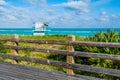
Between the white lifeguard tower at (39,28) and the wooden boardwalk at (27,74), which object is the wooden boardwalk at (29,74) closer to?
the wooden boardwalk at (27,74)

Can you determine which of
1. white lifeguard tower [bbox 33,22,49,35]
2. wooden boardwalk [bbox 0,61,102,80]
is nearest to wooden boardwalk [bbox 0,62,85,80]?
wooden boardwalk [bbox 0,61,102,80]

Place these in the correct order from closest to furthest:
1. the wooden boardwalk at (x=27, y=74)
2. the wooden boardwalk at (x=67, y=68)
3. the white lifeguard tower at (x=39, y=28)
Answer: the wooden boardwalk at (x=67, y=68), the wooden boardwalk at (x=27, y=74), the white lifeguard tower at (x=39, y=28)

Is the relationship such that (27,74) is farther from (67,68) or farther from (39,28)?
(39,28)

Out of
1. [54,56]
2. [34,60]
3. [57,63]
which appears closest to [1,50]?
[54,56]

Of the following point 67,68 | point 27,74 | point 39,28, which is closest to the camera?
point 27,74

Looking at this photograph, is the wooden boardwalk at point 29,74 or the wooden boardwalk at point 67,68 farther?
the wooden boardwalk at point 29,74

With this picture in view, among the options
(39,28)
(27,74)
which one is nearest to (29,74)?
(27,74)

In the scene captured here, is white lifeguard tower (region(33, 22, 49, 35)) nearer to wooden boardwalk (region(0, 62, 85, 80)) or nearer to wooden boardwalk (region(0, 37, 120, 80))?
wooden boardwalk (region(0, 62, 85, 80))

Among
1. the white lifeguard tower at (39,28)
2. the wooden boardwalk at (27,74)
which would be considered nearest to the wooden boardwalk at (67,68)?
the wooden boardwalk at (27,74)

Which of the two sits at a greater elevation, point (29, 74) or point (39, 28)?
point (39, 28)

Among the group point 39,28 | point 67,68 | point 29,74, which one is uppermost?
point 39,28

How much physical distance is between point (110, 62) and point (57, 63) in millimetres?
1832

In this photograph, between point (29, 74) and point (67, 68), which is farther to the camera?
point (67, 68)

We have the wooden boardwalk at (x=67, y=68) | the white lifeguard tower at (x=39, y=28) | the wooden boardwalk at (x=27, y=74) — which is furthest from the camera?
the white lifeguard tower at (x=39, y=28)
